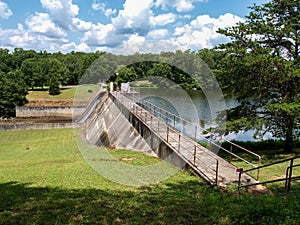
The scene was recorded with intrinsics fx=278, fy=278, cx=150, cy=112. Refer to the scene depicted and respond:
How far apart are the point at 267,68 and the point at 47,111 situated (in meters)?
41.0

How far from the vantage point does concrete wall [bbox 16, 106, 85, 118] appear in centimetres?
4628

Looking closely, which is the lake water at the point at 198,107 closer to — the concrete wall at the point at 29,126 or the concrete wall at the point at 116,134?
the concrete wall at the point at 116,134

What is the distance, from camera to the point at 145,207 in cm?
619

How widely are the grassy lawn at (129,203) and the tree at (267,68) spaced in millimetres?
6014

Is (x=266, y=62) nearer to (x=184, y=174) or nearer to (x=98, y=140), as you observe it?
(x=184, y=174)

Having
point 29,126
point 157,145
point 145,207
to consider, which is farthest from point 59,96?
point 145,207

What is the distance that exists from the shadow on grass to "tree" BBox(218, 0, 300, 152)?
6.92 m

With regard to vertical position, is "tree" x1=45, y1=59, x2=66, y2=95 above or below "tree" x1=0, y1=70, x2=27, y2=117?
above

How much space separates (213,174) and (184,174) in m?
1.27

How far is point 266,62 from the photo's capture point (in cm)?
1254

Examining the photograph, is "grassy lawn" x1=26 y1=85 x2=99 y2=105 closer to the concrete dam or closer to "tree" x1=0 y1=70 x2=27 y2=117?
"tree" x1=0 y1=70 x2=27 y2=117

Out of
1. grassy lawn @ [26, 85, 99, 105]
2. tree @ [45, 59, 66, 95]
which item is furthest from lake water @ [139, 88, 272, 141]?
tree @ [45, 59, 66, 95]

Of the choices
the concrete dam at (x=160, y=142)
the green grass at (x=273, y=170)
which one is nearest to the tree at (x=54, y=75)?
the concrete dam at (x=160, y=142)

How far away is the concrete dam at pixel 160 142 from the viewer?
9359 millimetres
